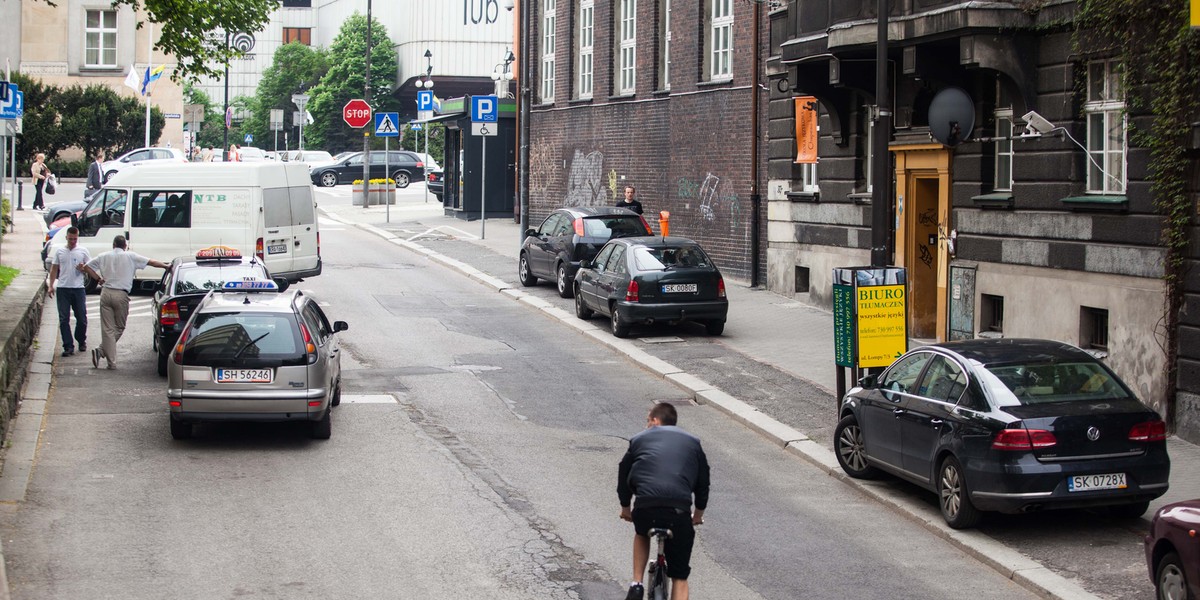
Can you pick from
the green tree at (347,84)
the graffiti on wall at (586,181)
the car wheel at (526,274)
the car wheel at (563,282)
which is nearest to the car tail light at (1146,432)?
the car wheel at (563,282)

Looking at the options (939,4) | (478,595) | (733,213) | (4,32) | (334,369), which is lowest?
(478,595)

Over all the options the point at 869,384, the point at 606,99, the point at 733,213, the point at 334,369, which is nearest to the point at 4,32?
the point at 606,99

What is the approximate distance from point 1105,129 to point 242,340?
9.89m

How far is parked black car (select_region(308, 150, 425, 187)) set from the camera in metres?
61.2

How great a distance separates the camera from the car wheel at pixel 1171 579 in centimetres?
827

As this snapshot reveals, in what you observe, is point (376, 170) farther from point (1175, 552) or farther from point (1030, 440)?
point (1175, 552)

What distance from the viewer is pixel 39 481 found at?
12320mm

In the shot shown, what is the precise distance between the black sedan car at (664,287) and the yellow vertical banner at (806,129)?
4055mm

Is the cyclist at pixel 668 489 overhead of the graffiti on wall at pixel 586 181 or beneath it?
beneath

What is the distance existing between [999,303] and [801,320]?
16.2 feet

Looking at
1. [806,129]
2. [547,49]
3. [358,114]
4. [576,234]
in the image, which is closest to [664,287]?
[576,234]

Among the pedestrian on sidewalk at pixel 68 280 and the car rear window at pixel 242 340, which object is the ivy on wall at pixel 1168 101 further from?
the pedestrian on sidewalk at pixel 68 280

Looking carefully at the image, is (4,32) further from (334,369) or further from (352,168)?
(334,369)

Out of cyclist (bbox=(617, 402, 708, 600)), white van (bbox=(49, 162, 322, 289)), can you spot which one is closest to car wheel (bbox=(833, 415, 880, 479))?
cyclist (bbox=(617, 402, 708, 600))
